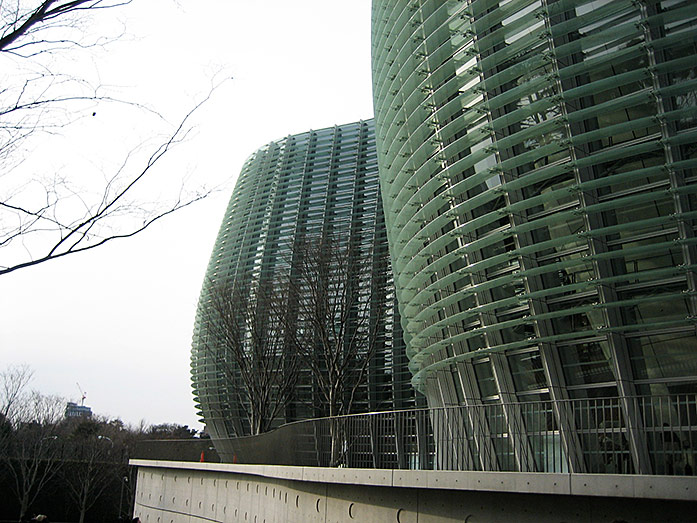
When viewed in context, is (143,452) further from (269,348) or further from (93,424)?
(93,424)

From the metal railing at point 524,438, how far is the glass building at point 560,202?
4.6 inches

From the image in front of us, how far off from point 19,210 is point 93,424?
311 feet

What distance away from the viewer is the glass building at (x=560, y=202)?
10.5m

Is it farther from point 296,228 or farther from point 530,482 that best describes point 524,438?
point 296,228

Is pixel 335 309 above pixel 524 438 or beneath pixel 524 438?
above

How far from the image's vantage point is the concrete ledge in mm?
7966

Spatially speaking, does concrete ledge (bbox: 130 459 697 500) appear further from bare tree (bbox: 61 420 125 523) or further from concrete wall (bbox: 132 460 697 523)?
bare tree (bbox: 61 420 125 523)

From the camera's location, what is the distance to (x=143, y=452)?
3844 cm

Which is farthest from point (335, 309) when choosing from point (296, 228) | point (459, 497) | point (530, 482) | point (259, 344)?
point (530, 482)

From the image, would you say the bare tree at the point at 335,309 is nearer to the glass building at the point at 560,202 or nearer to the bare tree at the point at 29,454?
the glass building at the point at 560,202

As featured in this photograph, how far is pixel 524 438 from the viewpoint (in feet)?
39.6

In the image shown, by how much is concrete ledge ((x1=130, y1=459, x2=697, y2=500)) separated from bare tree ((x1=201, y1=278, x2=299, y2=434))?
2561 centimetres

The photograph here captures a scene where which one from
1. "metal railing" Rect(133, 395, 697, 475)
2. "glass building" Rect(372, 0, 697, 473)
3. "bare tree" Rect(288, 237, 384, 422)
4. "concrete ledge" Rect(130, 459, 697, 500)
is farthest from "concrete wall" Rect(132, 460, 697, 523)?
"bare tree" Rect(288, 237, 384, 422)

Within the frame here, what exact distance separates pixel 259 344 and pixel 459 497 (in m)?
30.4
